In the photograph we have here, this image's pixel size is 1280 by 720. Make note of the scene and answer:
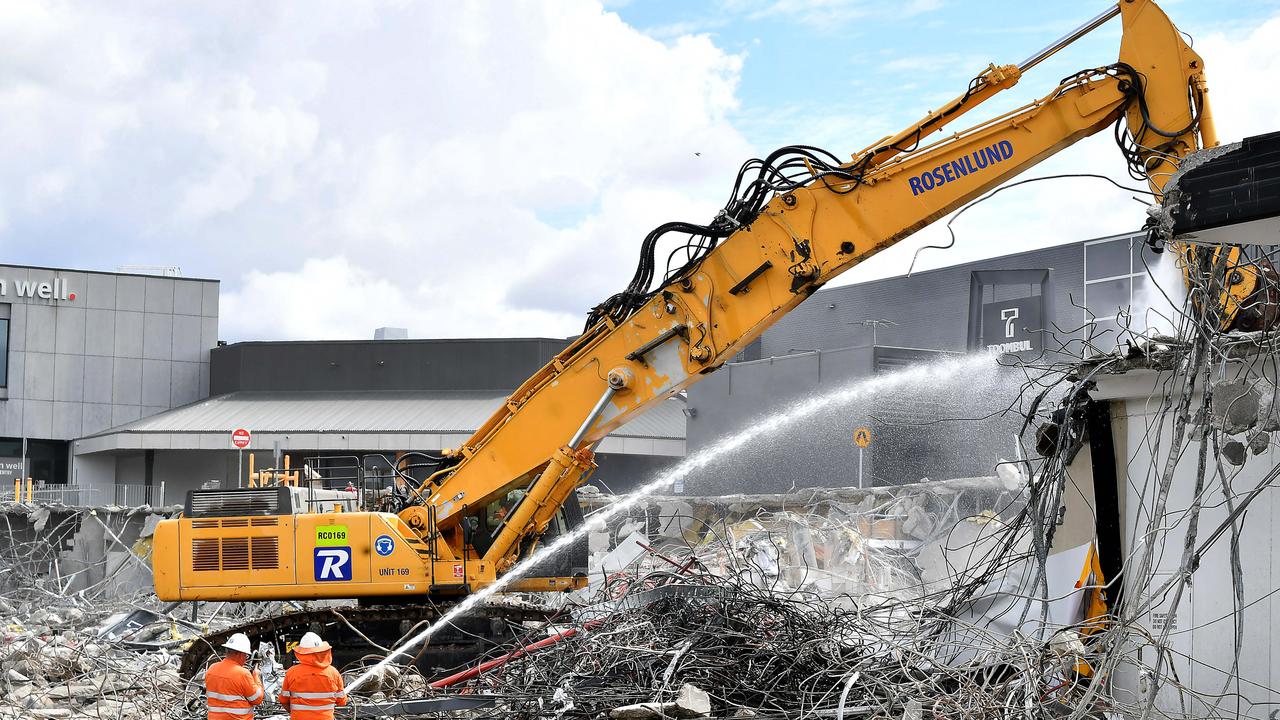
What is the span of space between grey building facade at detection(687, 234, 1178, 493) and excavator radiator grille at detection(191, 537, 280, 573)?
14.1 metres

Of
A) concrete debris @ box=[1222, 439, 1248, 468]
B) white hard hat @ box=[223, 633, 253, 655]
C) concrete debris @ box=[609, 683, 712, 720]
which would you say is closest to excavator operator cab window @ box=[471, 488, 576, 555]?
white hard hat @ box=[223, 633, 253, 655]

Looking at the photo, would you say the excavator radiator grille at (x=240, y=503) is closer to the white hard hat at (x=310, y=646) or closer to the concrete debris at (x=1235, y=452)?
the white hard hat at (x=310, y=646)

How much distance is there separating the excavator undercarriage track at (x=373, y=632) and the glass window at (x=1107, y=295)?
23951mm

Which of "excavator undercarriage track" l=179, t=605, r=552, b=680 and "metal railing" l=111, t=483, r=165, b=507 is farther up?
"metal railing" l=111, t=483, r=165, b=507

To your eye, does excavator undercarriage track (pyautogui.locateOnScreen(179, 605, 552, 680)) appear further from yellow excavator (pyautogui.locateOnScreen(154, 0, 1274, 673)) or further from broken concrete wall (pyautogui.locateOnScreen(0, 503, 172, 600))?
broken concrete wall (pyautogui.locateOnScreen(0, 503, 172, 600))

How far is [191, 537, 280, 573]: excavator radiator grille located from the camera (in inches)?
440

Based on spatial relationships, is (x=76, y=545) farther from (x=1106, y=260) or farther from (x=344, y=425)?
(x=1106, y=260)

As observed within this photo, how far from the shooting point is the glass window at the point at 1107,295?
104 ft

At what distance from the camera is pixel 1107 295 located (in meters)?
32.0

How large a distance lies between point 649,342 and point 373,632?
4051mm

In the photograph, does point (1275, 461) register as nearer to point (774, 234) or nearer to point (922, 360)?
point (774, 234)

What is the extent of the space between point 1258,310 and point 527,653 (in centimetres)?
561

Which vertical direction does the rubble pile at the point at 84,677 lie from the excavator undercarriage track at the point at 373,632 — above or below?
below

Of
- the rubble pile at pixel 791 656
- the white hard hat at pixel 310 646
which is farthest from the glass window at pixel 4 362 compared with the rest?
the white hard hat at pixel 310 646
